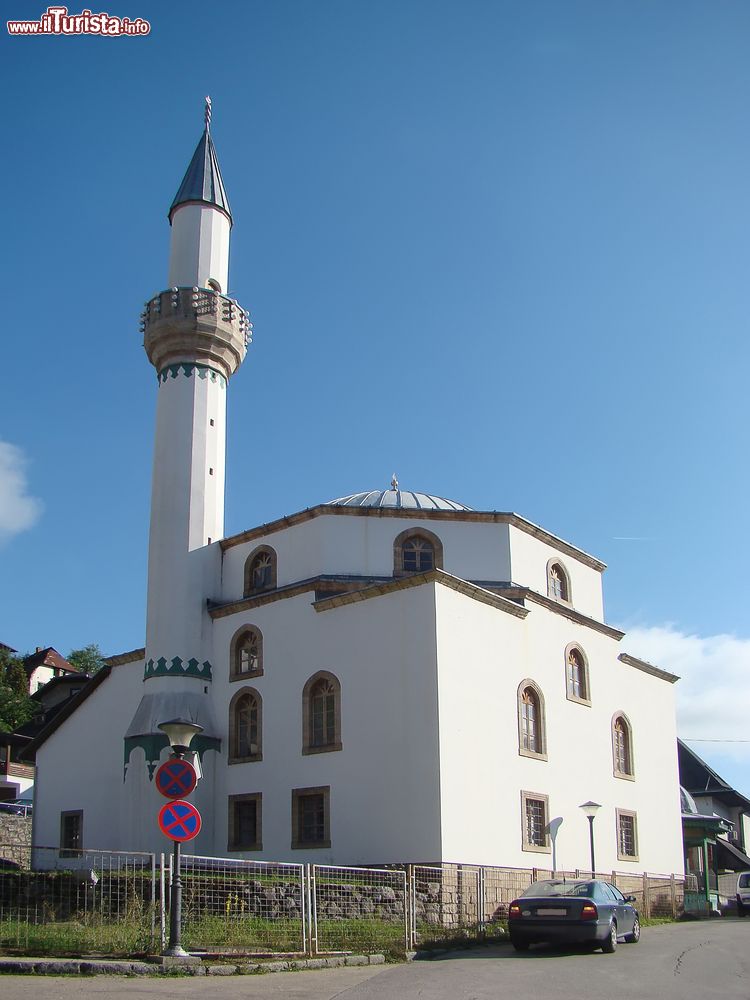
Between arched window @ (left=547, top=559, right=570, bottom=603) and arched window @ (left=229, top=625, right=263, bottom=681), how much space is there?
7.67m

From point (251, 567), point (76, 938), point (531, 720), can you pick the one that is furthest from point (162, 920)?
point (251, 567)

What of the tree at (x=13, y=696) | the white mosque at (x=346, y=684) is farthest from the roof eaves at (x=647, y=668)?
the tree at (x=13, y=696)

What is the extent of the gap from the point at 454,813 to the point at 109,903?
8.06m

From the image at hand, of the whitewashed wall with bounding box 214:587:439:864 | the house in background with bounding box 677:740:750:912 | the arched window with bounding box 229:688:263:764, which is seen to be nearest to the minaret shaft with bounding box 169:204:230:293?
the whitewashed wall with bounding box 214:587:439:864

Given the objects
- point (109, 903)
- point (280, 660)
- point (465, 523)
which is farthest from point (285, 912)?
point (465, 523)

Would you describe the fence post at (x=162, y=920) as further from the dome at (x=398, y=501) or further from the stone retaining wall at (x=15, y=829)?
the stone retaining wall at (x=15, y=829)

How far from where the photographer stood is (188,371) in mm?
27656

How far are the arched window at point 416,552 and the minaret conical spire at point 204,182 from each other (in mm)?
11432

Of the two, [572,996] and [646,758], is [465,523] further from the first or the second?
[572,996]

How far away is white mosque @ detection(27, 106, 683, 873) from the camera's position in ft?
71.3

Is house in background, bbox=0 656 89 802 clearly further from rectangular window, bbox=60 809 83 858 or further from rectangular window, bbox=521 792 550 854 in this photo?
rectangular window, bbox=521 792 550 854

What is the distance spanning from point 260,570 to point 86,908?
41.2 ft

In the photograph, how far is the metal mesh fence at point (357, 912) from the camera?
1454cm

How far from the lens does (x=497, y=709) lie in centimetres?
2278
